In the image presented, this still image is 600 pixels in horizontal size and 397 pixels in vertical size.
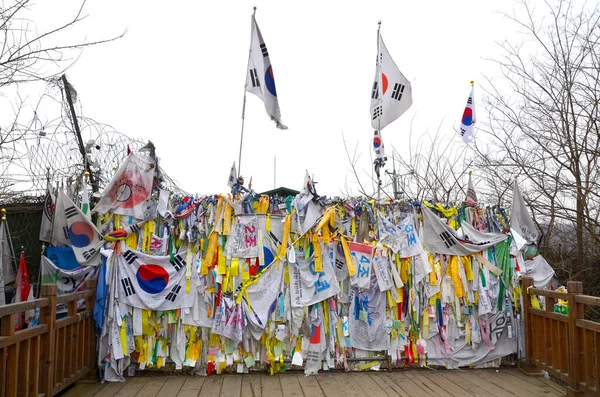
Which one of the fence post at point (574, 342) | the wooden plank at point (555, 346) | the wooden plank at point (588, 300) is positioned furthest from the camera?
the wooden plank at point (555, 346)

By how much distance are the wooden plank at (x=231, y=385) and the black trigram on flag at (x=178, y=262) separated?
147 centimetres

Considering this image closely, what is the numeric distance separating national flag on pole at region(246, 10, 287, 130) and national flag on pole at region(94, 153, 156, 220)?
1.81 m

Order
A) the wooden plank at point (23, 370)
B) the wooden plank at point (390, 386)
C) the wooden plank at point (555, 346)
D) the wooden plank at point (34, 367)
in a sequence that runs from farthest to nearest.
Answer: the wooden plank at point (555, 346) < the wooden plank at point (390, 386) < the wooden plank at point (34, 367) < the wooden plank at point (23, 370)

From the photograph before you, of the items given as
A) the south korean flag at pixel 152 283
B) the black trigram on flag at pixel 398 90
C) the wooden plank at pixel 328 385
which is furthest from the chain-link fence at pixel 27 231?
the black trigram on flag at pixel 398 90

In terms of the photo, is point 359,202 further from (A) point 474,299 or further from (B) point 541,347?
(B) point 541,347

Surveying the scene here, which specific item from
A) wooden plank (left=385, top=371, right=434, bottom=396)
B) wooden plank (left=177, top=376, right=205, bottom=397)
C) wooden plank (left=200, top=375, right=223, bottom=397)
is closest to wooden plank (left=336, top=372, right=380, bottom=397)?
wooden plank (left=385, top=371, right=434, bottom=396)

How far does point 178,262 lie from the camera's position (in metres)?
6.18

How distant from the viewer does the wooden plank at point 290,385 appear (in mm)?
5449

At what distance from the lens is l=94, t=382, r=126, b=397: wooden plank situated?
538 cm

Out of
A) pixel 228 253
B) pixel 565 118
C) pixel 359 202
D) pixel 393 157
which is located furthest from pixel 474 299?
pixel 393 157

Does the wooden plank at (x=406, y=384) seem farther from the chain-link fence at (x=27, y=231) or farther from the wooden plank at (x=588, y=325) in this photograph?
the chain-link fence at (x=27, y=231)

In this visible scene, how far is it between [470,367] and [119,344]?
457cm

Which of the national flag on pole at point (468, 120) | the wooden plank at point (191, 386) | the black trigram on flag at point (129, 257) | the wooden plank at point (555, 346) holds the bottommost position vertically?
the wooden plank at point (191, 386)

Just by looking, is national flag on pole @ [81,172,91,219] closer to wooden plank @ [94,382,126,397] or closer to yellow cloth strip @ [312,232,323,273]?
wooden plank @ [94,382,126,397]
